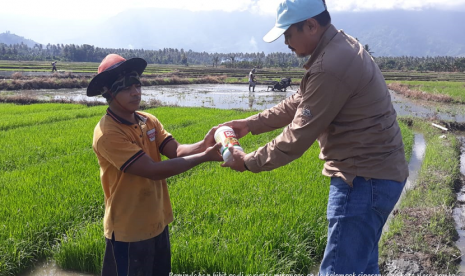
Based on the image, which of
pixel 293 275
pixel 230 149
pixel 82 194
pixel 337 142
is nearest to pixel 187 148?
pixel 230 149

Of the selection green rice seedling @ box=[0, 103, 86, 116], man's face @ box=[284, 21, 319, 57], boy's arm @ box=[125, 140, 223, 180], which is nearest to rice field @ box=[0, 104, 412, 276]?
boy's arm @ box=[125, 140, 223, 180]

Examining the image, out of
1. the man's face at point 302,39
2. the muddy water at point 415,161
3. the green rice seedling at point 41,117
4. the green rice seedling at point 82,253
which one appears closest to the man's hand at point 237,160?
the man's face at point 302,39

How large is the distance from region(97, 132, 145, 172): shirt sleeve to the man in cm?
81

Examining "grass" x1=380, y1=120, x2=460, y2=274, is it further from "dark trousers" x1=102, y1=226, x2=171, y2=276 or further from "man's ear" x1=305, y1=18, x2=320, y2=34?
"man's ear" x1=305, y1=18, x2=320, y2=34

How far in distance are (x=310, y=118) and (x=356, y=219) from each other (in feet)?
1.87

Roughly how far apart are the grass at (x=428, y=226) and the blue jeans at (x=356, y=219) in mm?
1625

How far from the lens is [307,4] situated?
182 cm

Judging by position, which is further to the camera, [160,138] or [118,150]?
[160,138]

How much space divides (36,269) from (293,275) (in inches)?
88.7

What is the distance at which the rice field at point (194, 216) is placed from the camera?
3.04 metres

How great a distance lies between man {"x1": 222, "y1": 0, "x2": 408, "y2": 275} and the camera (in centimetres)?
181

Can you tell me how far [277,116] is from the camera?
2.59 metres

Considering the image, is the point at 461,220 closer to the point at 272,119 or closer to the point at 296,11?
the point at 272,119

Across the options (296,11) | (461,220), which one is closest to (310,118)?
(296,11)
